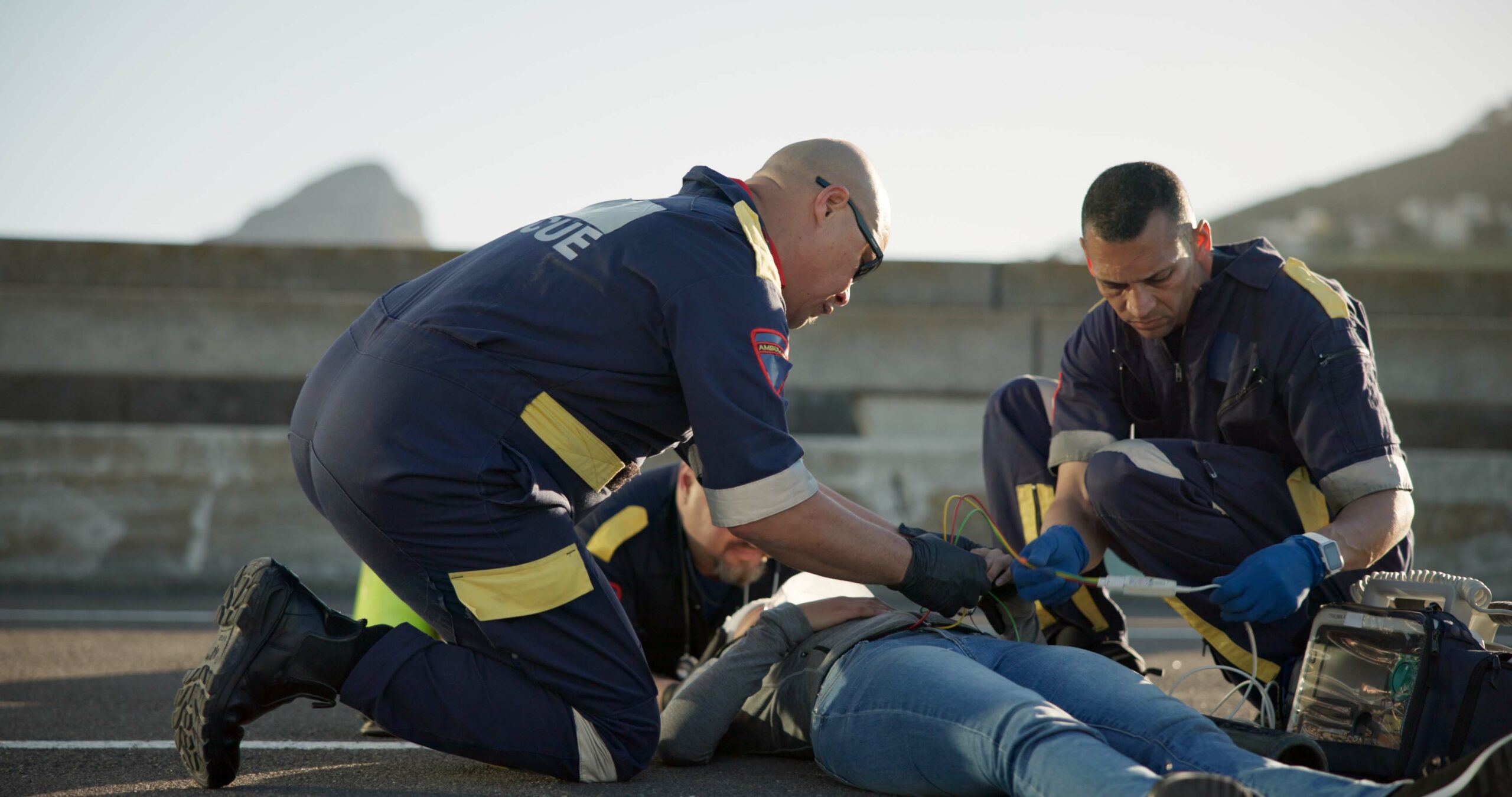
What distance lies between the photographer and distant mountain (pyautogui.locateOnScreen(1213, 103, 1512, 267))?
19.2m

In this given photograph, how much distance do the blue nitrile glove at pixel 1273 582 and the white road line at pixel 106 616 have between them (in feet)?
13.1

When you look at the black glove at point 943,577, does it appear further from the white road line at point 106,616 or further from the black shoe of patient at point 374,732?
the white road line at point 106,616

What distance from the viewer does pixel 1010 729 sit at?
2.06 meters

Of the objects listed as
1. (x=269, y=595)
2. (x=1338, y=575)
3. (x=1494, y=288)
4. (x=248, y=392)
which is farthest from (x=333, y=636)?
(x=1494, y=288)

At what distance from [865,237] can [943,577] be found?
2.58ft

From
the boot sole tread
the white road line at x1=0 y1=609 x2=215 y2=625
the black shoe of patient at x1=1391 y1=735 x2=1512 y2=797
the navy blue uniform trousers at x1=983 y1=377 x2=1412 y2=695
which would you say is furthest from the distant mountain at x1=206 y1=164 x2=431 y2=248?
the black shoe of patient at x1=1391 y1=735 x2=1512 y2=797

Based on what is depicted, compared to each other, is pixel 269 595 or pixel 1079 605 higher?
pixel 269 595

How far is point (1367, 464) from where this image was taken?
2896 mm

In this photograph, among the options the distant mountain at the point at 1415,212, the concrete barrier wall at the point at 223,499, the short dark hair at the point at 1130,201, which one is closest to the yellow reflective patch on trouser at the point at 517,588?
the short dark hair at the point at 1130,201

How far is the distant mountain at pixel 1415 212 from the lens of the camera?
19.2 metres

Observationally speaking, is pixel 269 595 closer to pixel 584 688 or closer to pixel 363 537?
pixel 363 537

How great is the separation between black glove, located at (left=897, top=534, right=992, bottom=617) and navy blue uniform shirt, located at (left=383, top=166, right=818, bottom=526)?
34 centimetres

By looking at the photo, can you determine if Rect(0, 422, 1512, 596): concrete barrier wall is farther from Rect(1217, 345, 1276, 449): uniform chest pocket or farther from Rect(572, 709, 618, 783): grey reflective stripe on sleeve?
Rect(572, 709, 618, 783): grey reflective stripe on sleeve

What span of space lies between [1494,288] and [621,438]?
721cm
